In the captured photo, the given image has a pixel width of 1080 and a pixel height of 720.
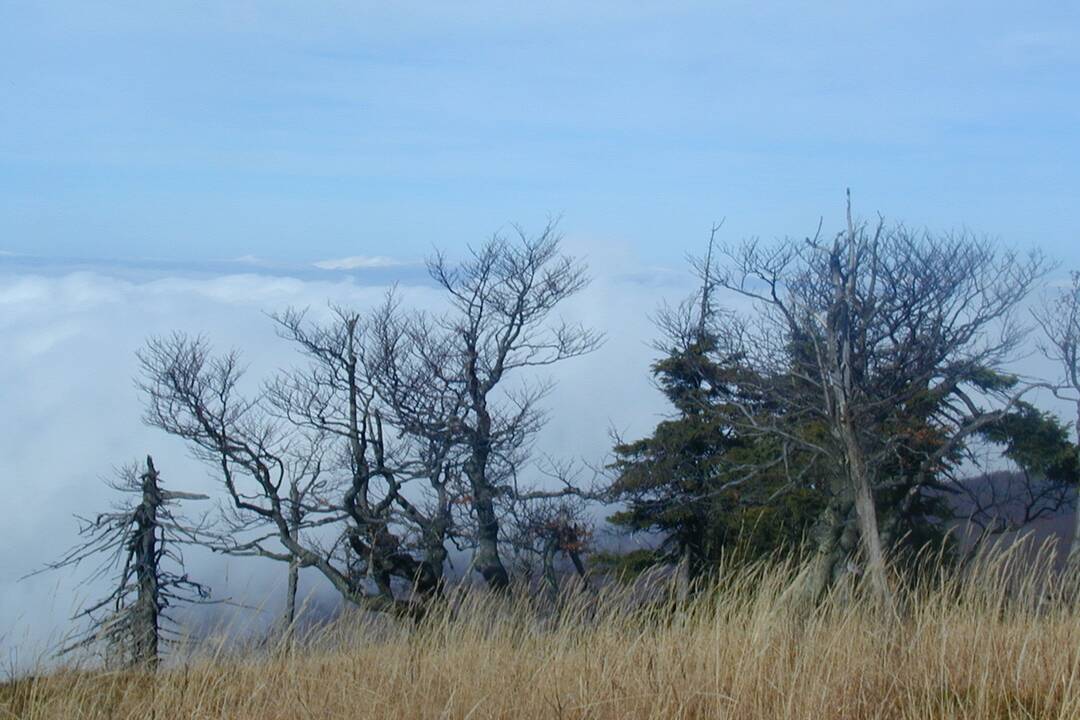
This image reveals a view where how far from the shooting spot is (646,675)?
493 cm

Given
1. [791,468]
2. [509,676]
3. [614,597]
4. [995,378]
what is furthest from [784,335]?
[509,676]

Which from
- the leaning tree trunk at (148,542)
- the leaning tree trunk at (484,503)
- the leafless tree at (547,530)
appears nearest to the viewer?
the leaning tree trunk at (148,542)

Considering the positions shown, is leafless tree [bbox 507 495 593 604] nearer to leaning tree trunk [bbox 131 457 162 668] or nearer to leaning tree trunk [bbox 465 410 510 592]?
leaning tree trunk [bbox 465 410 510 592]

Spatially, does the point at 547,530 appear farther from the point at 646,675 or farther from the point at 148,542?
the point at 646,675

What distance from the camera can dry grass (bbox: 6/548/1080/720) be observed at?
460 centimetres

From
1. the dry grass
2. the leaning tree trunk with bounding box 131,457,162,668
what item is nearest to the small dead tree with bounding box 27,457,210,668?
the leaning tree trunk with bounding box 131,457,162,668

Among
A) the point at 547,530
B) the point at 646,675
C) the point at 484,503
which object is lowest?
the point at 547,530

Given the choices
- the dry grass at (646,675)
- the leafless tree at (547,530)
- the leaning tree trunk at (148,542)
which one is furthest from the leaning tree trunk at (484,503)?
the dry grass at (646,675)

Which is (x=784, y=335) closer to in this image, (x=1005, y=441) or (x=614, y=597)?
(x=1005, y=441)

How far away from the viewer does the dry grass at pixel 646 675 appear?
4.60 metres

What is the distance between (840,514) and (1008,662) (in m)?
13.4

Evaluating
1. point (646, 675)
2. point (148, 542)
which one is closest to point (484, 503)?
point (148, 542)

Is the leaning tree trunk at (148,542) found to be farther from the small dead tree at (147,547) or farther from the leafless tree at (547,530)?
the leafless tree at (547,530)

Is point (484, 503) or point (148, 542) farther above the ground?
point (484, 503)
